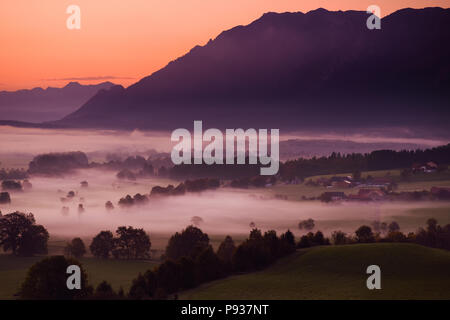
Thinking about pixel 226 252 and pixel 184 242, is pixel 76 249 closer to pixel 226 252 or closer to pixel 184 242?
pixel 184 242

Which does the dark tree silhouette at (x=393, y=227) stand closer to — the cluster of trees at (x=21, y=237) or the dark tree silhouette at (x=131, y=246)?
the dark tree silhouette at (x=131, y=246)

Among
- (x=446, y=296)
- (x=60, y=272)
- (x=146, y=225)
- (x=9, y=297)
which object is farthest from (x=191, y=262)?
(x=146, y=225)

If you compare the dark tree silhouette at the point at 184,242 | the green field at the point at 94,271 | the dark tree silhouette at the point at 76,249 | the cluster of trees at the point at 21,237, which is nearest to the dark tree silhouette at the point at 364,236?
the dark tree silhouette at the point at 184,242

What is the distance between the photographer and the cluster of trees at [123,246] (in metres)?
113

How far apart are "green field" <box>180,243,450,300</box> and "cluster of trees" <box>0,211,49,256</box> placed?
50538 mm

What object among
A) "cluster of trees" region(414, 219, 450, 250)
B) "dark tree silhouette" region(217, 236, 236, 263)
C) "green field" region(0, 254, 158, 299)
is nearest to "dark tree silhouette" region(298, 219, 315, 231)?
"cluster of trees" region(414, 219, 450, 250)

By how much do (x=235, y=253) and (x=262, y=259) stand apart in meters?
4.21

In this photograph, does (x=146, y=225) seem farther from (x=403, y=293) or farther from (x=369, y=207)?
(x=403, y=293)

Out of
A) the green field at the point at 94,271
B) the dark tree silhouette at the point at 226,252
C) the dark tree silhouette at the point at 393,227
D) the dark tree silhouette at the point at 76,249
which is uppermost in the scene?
the dark tree silhouette at the point at 226,252

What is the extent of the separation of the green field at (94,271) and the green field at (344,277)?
17.6 m

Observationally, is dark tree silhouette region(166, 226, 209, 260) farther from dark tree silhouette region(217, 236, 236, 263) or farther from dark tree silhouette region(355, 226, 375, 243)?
dark tree silhouette region(355, 226, 375, 243)

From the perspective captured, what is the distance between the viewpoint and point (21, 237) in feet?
382

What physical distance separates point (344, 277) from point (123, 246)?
1887 inches
